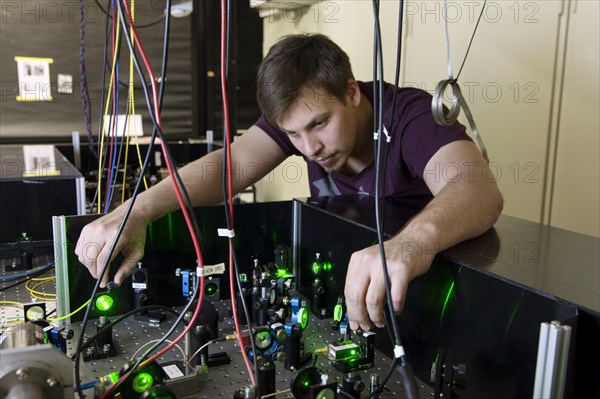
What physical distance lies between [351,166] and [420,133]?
0.28 meters

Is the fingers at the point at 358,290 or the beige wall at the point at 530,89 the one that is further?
the beige wall at the point at 530,89

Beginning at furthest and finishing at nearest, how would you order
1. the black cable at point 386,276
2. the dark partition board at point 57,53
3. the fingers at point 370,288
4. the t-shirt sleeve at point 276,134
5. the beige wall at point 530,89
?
the dark partition board at point 57,53 < the beige wall at point 530,89 < the t-shirt sleeve at point 276,134 < the fingers at point 370,288 < the black cable at point 386,276

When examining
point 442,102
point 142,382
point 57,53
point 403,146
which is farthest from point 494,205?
point 57,53

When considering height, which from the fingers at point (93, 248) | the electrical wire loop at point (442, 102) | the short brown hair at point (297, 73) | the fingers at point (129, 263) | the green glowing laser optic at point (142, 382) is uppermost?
the short brown hair at point (297, 73)

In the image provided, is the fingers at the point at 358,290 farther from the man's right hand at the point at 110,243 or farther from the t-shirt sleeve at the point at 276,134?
the t-shirt sleeve at the point at 276,134

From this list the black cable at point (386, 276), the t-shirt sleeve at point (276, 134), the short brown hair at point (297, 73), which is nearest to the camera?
the black cable at point (386, 276)

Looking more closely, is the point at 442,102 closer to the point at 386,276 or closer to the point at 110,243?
the point at 386,276

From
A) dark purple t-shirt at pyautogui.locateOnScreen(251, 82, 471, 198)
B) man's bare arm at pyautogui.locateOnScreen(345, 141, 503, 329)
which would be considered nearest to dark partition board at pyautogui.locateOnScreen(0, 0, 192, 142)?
dark purple t-shirt at pyautogui.locateOnScreen(251, 82, 471, 198)

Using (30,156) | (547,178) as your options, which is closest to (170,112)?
(30,156)

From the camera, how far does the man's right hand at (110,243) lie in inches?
35.1

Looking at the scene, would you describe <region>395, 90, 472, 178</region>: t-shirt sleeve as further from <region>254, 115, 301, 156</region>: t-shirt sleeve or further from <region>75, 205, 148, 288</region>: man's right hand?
<region>75, 205, 148, 288</region>: man's right hand

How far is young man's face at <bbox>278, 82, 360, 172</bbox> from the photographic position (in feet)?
3.84

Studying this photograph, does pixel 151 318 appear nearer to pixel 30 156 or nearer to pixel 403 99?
pixel 403 99

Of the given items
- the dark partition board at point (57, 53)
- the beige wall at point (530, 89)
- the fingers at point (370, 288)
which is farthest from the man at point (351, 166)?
the dark partition board at point (57, 53)
